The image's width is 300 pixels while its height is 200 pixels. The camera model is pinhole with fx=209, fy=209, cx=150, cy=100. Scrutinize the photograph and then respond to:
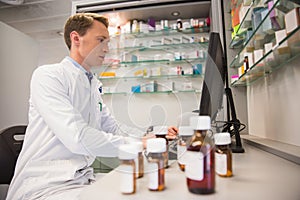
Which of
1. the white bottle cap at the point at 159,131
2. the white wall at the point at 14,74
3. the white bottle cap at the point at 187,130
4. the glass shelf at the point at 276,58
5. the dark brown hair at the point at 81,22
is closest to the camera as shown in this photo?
the white bottle cap at the point at 187,130

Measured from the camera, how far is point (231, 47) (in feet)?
5.25

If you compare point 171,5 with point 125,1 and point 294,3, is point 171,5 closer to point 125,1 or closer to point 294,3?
point 125,1

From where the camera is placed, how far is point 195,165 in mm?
444

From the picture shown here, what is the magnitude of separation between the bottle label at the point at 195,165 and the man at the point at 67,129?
290 millimetres

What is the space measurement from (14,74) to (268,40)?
8.29ft

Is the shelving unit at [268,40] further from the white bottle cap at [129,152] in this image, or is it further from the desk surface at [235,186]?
the white bottle cap at [129,152]

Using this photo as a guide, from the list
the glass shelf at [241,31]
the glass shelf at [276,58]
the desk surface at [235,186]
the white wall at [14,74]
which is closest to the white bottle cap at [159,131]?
the desk surface at [235,186]

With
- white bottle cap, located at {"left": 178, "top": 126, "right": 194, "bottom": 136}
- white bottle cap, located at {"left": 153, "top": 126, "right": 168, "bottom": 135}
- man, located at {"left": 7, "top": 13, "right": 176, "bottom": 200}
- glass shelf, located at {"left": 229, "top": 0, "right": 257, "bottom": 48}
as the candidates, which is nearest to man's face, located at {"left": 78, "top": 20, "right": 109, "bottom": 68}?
man, located at {"left": 7, "top": 13, "right": 176, "bottom": 200}

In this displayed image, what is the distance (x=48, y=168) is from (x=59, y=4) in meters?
2.33

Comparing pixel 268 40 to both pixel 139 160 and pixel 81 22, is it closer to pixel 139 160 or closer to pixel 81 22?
pixel 139 160

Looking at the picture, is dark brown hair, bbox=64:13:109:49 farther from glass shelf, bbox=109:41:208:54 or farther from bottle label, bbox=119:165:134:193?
bottle label, bbox=119:165:134:193

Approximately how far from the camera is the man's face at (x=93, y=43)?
3.24 feet

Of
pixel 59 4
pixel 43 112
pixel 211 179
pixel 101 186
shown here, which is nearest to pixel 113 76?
pixel 43 112

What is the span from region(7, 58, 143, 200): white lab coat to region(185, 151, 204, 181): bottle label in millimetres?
342
